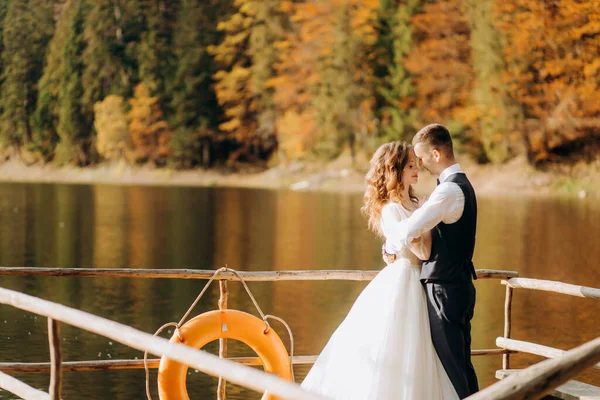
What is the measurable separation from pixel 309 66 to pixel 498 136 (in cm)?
1143

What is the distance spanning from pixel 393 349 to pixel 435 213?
657 millimetres

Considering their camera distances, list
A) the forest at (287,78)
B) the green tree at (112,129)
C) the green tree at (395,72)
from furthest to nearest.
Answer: the green tree at (112,129)
the green tree at (395,72)
the forest at (287,78)

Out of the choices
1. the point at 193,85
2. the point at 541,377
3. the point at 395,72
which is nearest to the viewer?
the point at 541,377

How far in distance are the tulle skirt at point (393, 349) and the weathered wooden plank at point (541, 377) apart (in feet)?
4.39

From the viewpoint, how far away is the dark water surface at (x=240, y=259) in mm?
10594

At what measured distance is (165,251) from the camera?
1983 centimetres

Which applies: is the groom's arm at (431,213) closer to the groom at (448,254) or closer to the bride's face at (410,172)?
the groom at (448,254)

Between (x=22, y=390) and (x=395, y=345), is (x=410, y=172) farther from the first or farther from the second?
(x=22, y=390)

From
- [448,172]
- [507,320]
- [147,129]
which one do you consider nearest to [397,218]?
[448,172]

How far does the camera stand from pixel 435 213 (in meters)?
3.73

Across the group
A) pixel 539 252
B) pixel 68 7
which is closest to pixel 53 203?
pixel 539 252

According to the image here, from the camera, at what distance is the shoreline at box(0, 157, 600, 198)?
34.3 m

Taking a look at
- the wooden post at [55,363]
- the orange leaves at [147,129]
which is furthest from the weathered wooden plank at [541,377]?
the orange leaves at [147,129]

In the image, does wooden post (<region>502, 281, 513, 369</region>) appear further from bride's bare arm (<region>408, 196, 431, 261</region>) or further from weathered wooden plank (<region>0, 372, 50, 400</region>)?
weathered wooden plank (<region>0, 372, 50, 400</region>)
